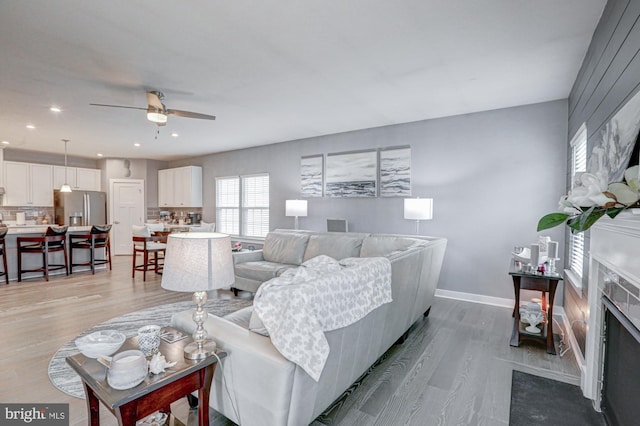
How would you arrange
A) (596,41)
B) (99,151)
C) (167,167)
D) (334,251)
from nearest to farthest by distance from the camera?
(596,41) → (334,251) → (99,151) → (167,167)

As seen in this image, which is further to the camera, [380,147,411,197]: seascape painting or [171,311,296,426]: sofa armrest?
[380,147,411,197]: seascape painting

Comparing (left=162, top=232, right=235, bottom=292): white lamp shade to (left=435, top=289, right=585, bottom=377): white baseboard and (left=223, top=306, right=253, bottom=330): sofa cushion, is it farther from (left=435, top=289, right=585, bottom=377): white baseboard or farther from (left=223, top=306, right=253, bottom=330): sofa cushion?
(left=435, top=289, right=585, bottom=377): white baseboard

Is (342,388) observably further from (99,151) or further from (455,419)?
(99,151)

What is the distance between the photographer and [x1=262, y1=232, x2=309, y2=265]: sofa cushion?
4609 millimetres

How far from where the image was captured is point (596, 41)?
2297 millimetres

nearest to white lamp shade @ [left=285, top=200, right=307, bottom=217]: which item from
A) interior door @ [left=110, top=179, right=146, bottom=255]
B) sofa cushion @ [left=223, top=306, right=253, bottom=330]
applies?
sofa cushion @ [left=223, top=306, right=253, bottom=330]

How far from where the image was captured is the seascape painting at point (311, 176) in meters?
5.74

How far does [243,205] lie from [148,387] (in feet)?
19.7

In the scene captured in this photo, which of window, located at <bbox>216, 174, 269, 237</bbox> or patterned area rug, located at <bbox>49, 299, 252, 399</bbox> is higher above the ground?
window, located at <bbox>216, 174, 269, 237</bbox>

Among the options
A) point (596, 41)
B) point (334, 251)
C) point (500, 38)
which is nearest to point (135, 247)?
point (334, 251)

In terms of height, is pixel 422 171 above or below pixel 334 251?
above

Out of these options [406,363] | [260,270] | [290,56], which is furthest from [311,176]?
[406,363]

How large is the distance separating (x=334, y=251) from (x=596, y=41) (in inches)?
131

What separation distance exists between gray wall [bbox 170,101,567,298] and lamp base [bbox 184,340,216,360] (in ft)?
12.4
